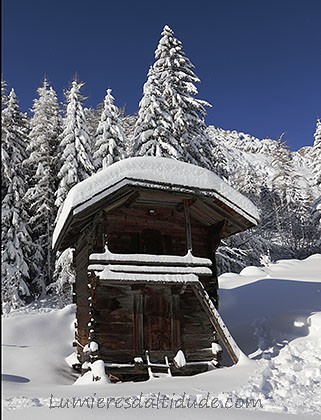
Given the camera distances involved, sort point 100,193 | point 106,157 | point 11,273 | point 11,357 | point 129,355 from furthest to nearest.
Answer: point 106,157 < point 129,355 < point 100,193 < point 11,357 < point 11,273

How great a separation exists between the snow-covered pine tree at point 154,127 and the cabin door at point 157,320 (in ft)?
44.2

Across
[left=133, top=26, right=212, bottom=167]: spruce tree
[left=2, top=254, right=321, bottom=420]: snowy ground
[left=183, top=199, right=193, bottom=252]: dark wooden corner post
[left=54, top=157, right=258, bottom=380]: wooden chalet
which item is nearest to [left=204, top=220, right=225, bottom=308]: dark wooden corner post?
[left=54, top=157, right=258, bottom=380]: wooden chalet

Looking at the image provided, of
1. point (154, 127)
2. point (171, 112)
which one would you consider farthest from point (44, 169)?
point (171, 112)

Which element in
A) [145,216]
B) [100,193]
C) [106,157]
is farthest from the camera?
[106,157]

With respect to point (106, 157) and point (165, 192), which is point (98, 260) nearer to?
point (165, 192)

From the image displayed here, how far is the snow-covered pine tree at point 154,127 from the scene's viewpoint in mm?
24969

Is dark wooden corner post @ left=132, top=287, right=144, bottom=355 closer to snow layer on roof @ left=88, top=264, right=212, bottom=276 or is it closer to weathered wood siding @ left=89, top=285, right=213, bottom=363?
weathered wood siding @ left=89, top=285, right=213, bottom=363

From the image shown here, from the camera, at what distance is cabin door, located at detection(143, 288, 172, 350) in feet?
38.3

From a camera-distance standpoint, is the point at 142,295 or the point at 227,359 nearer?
the point at 142,295

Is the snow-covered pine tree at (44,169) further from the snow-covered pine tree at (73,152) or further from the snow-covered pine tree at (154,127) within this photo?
the snow-covered pine tree at (154,127)

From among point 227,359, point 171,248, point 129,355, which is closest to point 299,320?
point 227,359

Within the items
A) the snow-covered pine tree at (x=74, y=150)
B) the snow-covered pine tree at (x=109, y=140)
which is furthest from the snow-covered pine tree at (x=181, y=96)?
the snow-covered pine tree at (x=74, y=150)

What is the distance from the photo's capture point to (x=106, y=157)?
28062 millimetres

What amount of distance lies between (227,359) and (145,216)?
17.6ft
